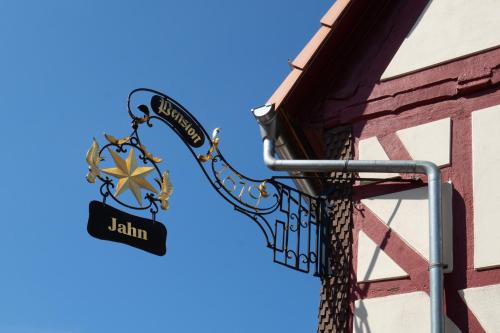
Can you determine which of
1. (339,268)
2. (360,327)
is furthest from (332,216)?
(360,327)

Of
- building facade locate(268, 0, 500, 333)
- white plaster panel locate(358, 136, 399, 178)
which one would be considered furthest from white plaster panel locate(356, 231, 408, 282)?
white plaster panel locate(358, 136, 399, 178)

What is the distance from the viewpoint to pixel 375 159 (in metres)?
7.58

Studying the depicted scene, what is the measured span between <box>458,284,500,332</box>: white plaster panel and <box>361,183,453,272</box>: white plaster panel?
0.25 metres

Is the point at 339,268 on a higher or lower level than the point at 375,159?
lower

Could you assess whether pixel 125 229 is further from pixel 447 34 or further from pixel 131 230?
pixel 447 34

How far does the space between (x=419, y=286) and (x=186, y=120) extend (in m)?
2.15

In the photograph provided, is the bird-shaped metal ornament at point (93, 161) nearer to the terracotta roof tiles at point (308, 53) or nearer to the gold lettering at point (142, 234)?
the gold lettering at point (142, 234)

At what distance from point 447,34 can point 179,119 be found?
2228 mm

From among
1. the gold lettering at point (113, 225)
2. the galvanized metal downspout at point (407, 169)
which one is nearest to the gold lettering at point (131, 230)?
the gold lettering at point (113, 225)

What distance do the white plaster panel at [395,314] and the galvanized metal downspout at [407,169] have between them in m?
0.32

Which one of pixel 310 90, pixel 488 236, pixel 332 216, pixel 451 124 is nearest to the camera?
pixel 488 236

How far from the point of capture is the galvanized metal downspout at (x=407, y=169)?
20.8ft

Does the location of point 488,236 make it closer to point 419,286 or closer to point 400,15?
point 419,286

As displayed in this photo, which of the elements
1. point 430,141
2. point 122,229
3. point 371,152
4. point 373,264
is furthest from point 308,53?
point 122,229
